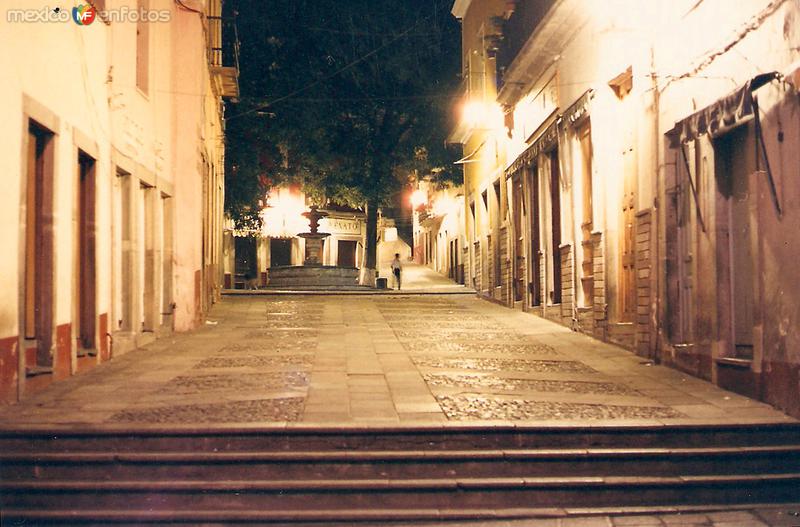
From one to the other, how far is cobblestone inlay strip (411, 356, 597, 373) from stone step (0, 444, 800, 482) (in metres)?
3.23

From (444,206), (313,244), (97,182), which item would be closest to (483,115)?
(313,244)

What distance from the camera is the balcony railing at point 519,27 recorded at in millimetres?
14906

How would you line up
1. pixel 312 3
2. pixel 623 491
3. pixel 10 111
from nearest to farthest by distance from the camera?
pixel 623 491 < pixel 10 111 < pixel 312 3

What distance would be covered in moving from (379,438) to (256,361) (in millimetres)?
4160

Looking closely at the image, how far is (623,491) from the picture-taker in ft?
19.0

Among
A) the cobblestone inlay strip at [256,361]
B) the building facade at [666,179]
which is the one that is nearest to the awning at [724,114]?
the building facade at [666,179]

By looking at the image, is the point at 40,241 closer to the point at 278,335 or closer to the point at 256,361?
the point at 256,361

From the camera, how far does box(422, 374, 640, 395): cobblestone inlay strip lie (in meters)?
7.97

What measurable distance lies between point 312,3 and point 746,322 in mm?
26301

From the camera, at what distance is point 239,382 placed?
830 cm

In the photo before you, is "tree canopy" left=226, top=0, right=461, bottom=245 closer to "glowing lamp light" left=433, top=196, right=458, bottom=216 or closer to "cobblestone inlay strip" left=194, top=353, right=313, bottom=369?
"glowing lamp light" left=433, top=196, right=458, bottom=216

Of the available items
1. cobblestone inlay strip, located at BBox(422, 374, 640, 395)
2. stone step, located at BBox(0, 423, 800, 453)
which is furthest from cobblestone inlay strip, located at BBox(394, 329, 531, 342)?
stone step, located at BBox(0, 423, 800, 453)

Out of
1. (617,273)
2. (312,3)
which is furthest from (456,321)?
(312,3)

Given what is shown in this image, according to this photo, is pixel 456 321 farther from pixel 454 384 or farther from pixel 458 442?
pixel 458 442
